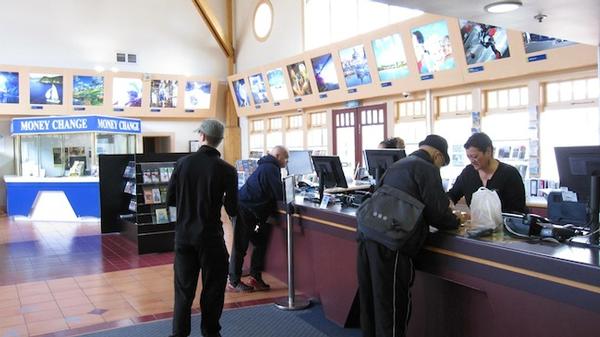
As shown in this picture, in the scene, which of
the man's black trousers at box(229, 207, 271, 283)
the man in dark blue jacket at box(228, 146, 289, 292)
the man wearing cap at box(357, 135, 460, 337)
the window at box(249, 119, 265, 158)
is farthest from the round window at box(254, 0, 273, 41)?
the man wearing cap at box(357, 135, 460, 337)

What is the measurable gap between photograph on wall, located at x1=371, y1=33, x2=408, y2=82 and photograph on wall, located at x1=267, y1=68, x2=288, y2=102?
3.49 metres

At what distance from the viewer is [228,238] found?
869 cm

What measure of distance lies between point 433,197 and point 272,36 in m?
A: 11.0

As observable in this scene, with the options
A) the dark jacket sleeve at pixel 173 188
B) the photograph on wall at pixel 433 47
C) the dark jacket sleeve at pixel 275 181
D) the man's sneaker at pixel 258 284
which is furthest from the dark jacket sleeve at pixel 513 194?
the photograph on wall at pixel 433 47

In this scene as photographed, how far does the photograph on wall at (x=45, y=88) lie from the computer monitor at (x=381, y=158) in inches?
423

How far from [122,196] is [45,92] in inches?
215

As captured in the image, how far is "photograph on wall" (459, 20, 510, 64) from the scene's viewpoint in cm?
676

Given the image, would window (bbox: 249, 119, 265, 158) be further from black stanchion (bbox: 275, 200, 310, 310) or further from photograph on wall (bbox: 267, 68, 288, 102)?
black stanchion (bbox: 275, 200, 310, 310)

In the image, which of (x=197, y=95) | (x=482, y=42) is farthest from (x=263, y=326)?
(x=197, y=95)

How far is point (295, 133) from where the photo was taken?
42.1 ft

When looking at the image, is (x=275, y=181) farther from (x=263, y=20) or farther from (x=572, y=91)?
(x=263, y=20)

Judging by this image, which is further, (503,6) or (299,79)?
(299,79)

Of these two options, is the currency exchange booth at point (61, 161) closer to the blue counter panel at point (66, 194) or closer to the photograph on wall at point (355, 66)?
the blue counter panel at point (66, 194)

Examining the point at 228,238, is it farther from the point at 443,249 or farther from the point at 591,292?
the point at 591,292
